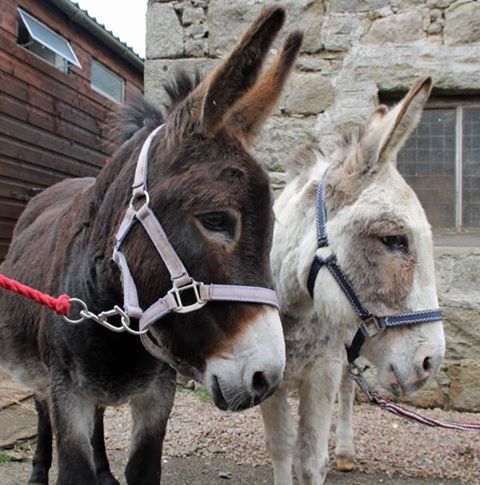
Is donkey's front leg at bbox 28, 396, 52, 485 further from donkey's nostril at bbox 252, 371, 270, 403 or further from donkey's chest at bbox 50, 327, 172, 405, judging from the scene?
donkey's nostril at bbox 252, 371, 270, 403

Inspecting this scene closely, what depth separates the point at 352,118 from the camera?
15.4ft

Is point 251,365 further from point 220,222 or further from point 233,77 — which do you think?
point 233,77

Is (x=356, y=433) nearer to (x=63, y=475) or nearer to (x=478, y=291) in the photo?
(x=478, y=291)

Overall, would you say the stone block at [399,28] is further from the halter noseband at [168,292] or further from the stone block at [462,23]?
the halter noseband at [168,292]

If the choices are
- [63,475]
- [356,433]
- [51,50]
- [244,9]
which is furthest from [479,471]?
[51,50]

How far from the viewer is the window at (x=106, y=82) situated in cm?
1012

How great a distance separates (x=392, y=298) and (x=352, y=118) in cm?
281

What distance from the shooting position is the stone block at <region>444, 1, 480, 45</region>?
14.8ft

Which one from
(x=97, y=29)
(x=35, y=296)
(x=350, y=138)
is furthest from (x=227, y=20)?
(x=97, y=29)

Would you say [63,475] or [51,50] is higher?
[51,50]

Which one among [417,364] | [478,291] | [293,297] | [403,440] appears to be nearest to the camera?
[417,364]

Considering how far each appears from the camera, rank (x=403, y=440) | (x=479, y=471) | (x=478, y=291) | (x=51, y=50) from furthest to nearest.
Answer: (x=51, y=50)
(x=478, y=291)
(x=403, y=440)
(x=479, y=471)

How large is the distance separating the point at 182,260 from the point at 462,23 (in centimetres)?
391

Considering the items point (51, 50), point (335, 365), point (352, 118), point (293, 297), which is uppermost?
point (51, 50)
